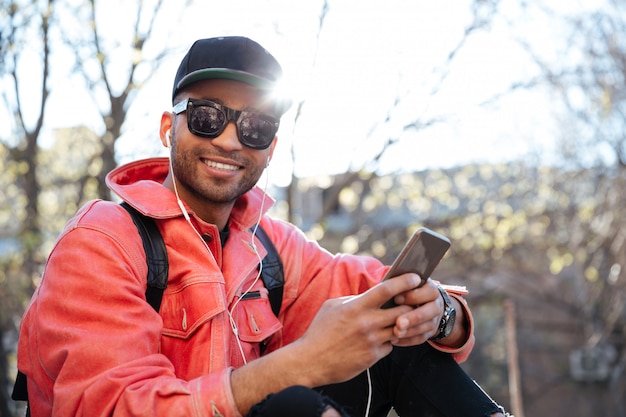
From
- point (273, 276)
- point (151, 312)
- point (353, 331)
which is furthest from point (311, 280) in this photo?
point (353, 331)

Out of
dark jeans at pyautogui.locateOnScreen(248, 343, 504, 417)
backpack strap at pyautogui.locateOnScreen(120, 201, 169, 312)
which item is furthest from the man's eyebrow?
dark jeans at pyautogui.locateOnScreen(248, 343, 504, 417)

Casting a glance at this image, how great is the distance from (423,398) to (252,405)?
788 millimetres

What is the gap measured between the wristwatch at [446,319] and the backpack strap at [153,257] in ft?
2.96

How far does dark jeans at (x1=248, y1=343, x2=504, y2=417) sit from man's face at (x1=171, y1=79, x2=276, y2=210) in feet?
2.54

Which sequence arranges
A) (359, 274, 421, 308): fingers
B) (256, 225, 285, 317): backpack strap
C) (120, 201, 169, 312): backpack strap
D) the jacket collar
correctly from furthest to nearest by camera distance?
(256, 225, 285, 317): backpack strap → the jacket collar → (120, 201, 169, 312): backpack strap → (359, 274, 421, 308): fingers

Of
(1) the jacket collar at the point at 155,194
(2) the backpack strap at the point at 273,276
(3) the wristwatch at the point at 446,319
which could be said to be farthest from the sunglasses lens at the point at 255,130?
(3) the wristwatch at the point at 446,319

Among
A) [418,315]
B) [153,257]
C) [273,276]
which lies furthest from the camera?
[273,276]

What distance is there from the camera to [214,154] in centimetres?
242

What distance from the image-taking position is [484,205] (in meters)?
7.72

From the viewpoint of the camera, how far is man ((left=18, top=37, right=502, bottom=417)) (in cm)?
178

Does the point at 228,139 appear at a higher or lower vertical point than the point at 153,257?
higher

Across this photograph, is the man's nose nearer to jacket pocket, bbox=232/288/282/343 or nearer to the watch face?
jacket pocket, bbox=232/288/282/343

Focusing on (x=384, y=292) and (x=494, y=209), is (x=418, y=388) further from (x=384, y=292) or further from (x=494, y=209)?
(x=494, y=209)

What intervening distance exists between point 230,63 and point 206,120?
0.21m
